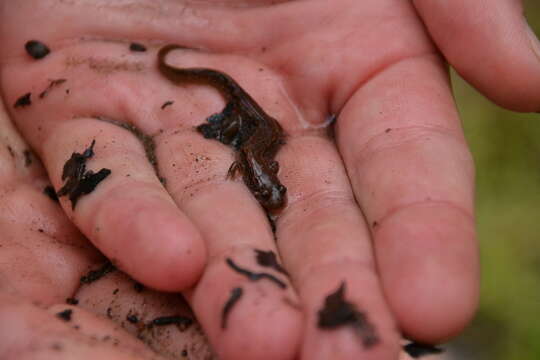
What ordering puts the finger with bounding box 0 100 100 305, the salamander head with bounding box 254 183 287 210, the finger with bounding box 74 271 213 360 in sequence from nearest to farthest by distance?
the finger with bounding box 74 271 213 360, the finger with bounding box 0 100 100 305, the salamander head with bounding box 254 183 287 210

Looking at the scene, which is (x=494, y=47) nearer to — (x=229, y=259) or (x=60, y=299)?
(x=229, y=259)

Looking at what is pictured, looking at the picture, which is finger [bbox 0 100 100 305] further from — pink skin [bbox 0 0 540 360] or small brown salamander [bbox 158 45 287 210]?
small brown salamander [bbox 158 45 287 210]

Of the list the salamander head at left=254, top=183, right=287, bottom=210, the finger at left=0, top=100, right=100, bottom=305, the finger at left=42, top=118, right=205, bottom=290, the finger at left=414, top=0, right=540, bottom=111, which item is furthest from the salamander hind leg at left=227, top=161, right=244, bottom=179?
the finger at left=414, top=0, right=540, bottom=111

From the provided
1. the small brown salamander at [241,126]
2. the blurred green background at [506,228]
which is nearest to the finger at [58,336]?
the small brown salamander at [241,126]

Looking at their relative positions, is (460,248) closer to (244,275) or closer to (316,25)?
(244,275)

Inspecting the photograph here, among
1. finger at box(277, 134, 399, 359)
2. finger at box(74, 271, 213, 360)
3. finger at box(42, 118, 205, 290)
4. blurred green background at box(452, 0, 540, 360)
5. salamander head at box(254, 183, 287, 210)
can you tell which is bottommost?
blurred green background at box(452, 0, 540, 360)

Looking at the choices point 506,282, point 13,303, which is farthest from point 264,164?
point 506,282

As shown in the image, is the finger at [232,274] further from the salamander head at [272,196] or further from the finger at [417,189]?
the finger at [417,189]
